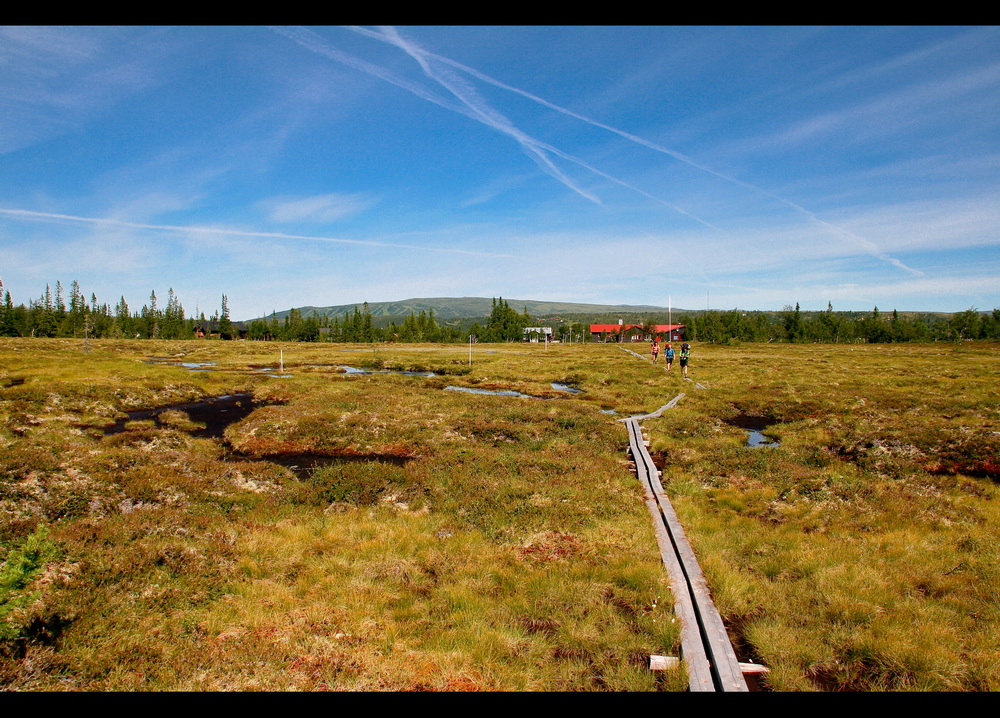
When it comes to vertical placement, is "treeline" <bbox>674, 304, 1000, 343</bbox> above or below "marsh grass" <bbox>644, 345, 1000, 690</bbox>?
above

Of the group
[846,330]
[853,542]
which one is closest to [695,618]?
[853,542]

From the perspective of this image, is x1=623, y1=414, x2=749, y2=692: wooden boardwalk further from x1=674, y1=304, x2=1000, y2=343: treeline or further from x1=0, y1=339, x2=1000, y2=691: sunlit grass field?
x1=674, y1=304, x2=1000, y2=343: treeline

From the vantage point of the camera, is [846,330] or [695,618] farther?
[846,330]

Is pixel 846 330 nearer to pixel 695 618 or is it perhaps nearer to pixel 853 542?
pixel 853 542

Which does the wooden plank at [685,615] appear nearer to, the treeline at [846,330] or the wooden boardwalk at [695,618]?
the wooden boardwalk at [695,618]

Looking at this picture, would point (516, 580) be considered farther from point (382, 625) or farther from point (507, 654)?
point (382, 625)

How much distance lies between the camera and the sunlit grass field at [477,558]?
7.92m

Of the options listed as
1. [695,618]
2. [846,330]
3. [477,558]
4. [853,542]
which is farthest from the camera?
[846,330]

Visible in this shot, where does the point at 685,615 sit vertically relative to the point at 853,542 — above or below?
below

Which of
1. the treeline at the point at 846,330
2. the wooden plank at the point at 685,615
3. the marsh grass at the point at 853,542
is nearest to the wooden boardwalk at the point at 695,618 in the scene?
the wooden plank at the point at 685,615

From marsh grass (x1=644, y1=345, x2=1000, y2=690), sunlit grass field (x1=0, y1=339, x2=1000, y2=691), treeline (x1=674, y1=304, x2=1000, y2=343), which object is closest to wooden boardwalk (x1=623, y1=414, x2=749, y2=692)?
sunlit grass field (x1=0, y1=339, x2=1000, y2=691)

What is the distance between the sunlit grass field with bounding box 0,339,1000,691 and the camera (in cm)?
792

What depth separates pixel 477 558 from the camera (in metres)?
12.0
